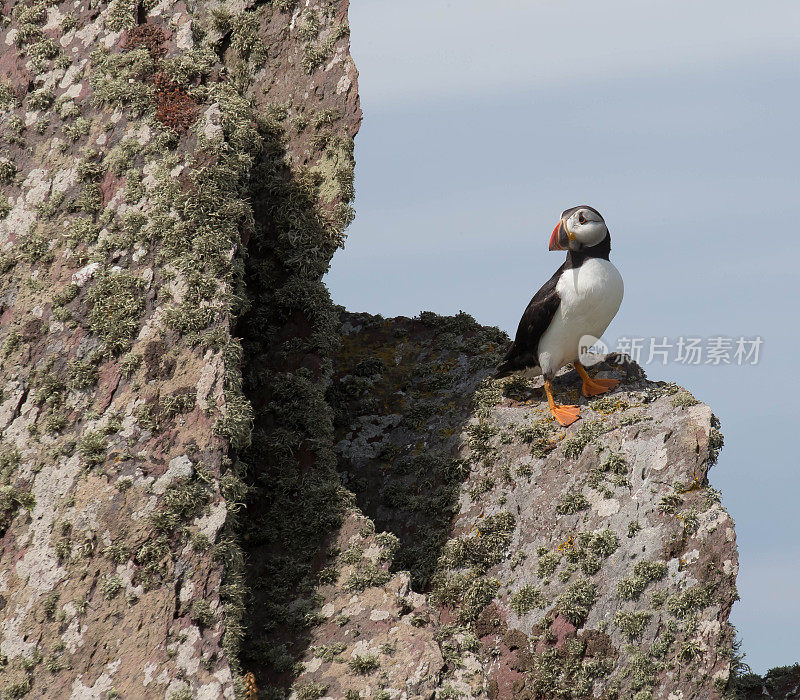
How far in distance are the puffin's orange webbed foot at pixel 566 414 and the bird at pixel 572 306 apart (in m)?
0.48

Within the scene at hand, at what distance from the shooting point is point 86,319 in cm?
825

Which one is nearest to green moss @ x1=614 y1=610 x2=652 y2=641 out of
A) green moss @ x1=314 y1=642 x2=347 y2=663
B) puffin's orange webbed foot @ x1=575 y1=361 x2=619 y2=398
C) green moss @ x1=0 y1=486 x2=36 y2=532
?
green moss @ x1=314 y1=642 x2=347 y2=663

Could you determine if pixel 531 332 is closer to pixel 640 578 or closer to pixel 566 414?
pixel 566 414

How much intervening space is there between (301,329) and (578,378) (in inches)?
135

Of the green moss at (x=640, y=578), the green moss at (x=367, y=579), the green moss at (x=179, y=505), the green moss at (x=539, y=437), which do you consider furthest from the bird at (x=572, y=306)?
the green moss at (x=179, y=505)

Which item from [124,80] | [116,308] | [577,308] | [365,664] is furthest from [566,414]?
[124,80]

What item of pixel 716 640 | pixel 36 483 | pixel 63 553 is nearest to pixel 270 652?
pixel 63 553

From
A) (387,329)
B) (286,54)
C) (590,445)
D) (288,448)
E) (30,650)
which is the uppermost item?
(286,54)

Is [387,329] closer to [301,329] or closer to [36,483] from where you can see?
[301,329]

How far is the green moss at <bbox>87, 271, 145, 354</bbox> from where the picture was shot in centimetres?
812

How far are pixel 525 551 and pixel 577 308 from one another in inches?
123

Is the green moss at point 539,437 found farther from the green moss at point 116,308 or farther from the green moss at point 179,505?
the green moss at point 116,308

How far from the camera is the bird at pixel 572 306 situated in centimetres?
1061

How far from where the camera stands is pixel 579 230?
10.8 m
